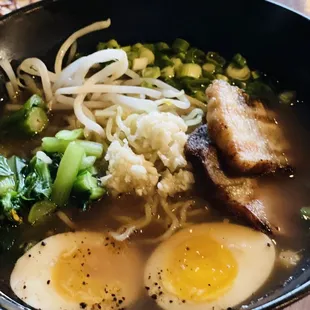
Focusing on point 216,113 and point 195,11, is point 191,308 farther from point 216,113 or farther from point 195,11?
point 195,11

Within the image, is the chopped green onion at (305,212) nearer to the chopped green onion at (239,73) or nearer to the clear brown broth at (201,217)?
the clear brown broth at (201,217)

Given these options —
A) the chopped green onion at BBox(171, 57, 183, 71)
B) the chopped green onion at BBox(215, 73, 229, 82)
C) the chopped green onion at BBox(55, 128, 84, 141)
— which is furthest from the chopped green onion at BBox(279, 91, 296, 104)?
the chopped green onion at BBox(55, 128, 84, 141)

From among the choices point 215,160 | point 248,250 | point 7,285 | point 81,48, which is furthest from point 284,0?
point 7,285

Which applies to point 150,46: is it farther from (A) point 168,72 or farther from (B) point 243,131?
(B) point 243,131

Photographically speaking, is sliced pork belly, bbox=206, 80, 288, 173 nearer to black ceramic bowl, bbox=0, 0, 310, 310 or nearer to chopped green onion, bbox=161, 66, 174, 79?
black ceramic bowl, bbox=0, 0, 310, 310

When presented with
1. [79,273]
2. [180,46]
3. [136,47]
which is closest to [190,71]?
[180,46]

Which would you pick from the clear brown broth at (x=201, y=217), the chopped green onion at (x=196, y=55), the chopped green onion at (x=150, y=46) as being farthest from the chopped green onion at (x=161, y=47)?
the clear brown broth at (x=201, y=217)
